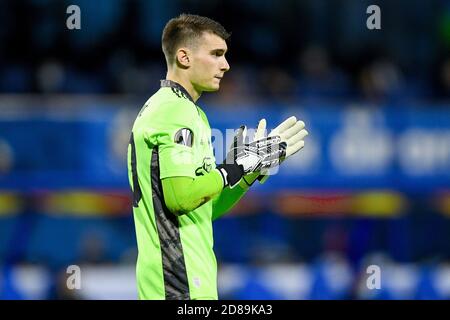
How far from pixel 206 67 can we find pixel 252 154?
1.66 ft

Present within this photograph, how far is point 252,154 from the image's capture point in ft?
20.4

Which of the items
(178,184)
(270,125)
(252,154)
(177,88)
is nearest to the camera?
(178,184)

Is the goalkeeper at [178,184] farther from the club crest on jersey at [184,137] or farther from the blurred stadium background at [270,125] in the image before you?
the blurred stadium background at [270,125]

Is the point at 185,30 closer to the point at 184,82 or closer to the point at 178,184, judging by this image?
the point at 184,82

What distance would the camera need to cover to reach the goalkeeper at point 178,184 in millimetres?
5797

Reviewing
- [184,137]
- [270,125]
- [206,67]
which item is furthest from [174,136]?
[270,125]

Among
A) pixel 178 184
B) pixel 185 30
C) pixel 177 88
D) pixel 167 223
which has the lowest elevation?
pixel 167 223

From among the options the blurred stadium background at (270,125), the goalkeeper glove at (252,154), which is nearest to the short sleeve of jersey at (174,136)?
the goalkeeper glove at (252,154)

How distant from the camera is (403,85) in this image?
1748cm

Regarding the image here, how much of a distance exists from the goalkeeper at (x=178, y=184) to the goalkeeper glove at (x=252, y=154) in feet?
0.04

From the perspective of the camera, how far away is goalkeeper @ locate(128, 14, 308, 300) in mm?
5797

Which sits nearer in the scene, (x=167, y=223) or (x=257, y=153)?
(x=167, y=223)
